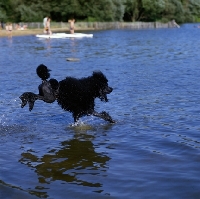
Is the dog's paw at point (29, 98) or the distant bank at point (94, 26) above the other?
the distant bank at point (94, 26)

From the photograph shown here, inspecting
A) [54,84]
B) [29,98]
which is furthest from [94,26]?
[54,84]

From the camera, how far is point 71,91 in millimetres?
9250

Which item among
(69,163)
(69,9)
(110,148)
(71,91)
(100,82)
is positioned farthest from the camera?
(69,9)

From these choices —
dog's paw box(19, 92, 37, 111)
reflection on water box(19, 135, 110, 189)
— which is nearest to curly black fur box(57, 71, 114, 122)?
dog's paw box(19, 92, 37, 111)

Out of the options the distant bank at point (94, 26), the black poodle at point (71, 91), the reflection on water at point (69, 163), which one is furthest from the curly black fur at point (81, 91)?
the distant bank at point (94, 26)

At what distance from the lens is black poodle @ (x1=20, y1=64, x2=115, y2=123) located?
927cm

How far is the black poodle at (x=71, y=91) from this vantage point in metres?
9.27

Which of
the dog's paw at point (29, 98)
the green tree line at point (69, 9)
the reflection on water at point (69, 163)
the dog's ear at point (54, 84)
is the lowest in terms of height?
the reflection on water at point (69, 163)

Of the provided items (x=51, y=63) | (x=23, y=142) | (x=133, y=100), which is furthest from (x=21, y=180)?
(x=51, y=63)

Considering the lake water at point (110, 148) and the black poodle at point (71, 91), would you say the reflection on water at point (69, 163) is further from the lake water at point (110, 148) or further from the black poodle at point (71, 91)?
the black poodle at point (71, 91)

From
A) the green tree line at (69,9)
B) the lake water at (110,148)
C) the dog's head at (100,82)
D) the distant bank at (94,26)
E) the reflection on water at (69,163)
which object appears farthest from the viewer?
the green tree line at (69,9)

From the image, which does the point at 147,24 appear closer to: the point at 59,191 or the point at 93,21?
the point at 93,21

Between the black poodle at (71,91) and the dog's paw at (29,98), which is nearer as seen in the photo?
the black poodle at (71,91)

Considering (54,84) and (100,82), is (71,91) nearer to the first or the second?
(54,84)
